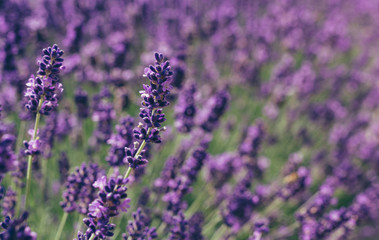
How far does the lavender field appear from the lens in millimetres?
1984

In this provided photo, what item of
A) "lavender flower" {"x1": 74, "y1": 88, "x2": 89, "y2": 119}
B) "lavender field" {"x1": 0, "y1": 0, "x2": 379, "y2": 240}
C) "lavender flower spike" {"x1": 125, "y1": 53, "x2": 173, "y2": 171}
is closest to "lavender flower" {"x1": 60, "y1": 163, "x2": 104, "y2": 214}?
"lavender field" {"x1": 0, "y1": 0, "x2": 379, "y2": 240}

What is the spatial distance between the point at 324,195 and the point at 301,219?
0.31 m

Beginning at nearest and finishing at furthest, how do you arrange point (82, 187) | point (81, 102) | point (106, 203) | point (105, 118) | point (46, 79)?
point (106, 203)
point (46, 79)
point (82, 187)
point (105, 118)
point (81, 102)

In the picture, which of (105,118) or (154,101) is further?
(105,118)

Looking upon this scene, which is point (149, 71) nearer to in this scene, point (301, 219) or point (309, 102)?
point (301, 219)

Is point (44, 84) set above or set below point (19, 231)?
above

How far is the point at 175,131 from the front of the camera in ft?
14.4

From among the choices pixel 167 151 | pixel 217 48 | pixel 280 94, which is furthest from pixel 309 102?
pixel 167 151

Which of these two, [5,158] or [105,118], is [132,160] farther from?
[105,118]

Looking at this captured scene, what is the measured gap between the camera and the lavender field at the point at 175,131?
1.98 meters

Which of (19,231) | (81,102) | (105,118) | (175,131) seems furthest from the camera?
(175,131)

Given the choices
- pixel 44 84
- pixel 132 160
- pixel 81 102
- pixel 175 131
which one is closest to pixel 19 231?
pixel 132 160

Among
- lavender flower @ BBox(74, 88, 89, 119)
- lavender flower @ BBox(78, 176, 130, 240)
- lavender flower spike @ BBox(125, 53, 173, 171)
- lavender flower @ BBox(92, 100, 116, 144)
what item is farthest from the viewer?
lavender flower @ BBox(74, 88, 89, 119)

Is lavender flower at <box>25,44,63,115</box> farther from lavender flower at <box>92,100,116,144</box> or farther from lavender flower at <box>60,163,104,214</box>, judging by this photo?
lavender flower at <box>92,100,116,144</box>
